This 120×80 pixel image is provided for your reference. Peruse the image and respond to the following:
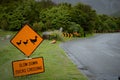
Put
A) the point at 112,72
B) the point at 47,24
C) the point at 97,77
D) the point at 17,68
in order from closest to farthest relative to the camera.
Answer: the point at 17,68
the point at 97,77
the point at 112,72
the point at 47,24

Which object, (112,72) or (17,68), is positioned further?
(112,72)

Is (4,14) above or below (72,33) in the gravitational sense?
above

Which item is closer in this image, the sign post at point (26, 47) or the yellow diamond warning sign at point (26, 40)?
the sign post at point (26, 47)

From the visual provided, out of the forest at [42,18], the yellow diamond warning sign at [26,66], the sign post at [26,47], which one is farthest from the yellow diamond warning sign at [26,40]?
the forest at [42,18]

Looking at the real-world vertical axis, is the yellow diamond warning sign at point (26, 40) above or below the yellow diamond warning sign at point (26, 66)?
above

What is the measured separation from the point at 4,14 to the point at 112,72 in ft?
140

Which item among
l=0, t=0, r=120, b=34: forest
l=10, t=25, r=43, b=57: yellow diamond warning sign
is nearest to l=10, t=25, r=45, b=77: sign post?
l=10, t=25, r=43, b=57: yellow diamond warning sign

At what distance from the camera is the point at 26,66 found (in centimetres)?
1113

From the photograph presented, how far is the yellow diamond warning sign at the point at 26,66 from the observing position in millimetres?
11000

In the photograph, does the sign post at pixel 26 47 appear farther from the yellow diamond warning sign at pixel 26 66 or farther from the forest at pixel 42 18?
the forest at pixel 42 18

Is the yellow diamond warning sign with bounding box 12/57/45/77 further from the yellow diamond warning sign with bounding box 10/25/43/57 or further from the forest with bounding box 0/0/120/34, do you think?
the forest with bounding box 0/0/120/34

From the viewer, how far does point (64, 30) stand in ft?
173

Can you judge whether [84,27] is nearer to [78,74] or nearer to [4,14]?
[4,14]

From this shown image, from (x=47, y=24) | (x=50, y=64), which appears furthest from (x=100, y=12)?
(x=50, y=64)
